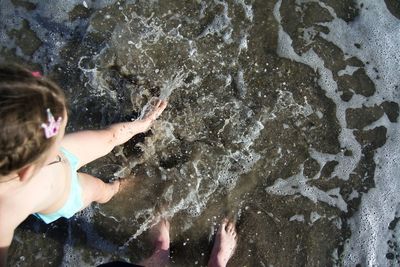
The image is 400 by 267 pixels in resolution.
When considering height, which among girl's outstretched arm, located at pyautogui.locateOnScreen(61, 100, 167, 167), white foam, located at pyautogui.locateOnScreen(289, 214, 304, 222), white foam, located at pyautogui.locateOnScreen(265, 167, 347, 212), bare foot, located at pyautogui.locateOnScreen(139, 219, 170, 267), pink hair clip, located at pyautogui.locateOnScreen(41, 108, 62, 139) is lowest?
bare foot, located at pyautogui.locateOnScreen(139, 219, 170, 267)

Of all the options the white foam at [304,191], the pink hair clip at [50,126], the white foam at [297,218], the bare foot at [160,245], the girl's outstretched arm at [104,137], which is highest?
the pink hair clip at [50,126]

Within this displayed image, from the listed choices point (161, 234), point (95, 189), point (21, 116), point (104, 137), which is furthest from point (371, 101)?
point (21, 116)

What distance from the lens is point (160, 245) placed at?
3.55 metres

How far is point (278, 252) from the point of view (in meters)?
3.60

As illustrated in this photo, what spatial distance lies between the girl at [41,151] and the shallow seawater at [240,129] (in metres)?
0.29

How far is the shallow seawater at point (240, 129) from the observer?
3641 millimetres

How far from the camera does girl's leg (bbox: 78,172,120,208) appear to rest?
3.18 meters

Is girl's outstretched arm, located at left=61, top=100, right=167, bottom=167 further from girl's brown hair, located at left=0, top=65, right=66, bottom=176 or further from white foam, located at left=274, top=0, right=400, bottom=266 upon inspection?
white foam, located at left=274, top=0, right=400, bottom=266

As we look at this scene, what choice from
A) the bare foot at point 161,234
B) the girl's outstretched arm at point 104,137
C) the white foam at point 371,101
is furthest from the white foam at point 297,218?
the girl's outstretched arm at point 104,137

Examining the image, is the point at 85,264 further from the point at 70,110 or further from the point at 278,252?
the point at 278,252

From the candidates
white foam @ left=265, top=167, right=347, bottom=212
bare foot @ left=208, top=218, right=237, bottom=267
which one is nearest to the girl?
bare foot @ left=208, top=218, right=237, bottom=267

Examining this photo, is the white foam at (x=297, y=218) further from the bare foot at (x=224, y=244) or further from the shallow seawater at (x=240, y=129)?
the bare foot at (x=224, y=244)

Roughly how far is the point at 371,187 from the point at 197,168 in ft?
4.44

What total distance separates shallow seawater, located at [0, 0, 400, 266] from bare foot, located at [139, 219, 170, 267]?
76 mm
